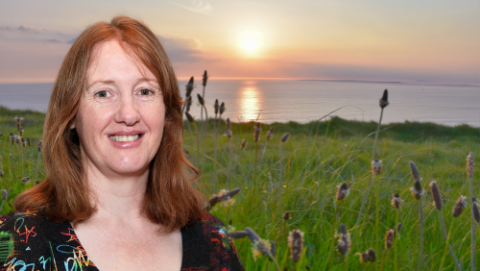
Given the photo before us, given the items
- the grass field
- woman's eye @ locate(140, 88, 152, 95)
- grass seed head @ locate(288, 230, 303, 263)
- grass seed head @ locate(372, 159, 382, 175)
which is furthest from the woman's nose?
grass seed head @ locate(372, 159, 382, 175)

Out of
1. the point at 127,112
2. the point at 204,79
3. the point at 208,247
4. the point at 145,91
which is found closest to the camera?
the point at 127,112

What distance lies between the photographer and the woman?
1.76 metres

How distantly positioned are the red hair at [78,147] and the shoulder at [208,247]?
78mm

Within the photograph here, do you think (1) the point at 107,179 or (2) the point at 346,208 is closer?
(1) the point at 107,179

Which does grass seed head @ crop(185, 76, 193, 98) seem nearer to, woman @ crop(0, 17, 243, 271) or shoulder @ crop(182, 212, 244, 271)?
woman @ crop(0, 17, 243, 271)

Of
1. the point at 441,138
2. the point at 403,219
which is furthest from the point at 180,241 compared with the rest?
the point at 441,138

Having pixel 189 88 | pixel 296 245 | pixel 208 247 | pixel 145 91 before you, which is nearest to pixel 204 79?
pixel 189 88

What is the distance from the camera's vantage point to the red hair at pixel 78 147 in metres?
1.86

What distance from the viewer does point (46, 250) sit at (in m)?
1.69

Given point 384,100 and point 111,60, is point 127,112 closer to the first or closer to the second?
point 111,60

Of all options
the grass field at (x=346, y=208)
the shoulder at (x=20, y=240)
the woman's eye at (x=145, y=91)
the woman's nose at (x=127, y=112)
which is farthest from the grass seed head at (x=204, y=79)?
the shoulder at (x=20, y=240)

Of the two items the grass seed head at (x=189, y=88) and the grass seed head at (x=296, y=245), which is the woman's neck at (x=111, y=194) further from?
the grass seed head at (x=189, y=88)

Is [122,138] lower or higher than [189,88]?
lower

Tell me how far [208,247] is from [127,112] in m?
0.90
